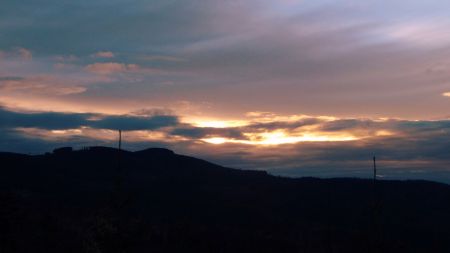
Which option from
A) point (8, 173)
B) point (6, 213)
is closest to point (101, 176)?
point (8, 173)

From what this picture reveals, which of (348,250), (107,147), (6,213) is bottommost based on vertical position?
(348,250)

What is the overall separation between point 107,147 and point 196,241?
11430 centimetres

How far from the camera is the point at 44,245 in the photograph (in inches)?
2408

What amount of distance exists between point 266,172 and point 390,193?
148ft

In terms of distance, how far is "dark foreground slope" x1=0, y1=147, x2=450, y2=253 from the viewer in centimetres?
5053

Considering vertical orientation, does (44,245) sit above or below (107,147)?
below

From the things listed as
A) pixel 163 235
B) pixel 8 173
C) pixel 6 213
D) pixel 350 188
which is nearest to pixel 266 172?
pixel 350 188

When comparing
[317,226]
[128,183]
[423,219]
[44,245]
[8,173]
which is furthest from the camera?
[128,183]

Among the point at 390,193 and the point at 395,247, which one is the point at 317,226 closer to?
the point at 395,247

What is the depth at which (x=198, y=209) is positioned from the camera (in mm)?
120500

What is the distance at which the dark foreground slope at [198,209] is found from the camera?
5053 cm

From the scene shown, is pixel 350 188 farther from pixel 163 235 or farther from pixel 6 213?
pixel 6 213

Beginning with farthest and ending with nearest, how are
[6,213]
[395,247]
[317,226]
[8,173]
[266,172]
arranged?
[266,172], [8,173], [317,226], [395,247], [6,213]

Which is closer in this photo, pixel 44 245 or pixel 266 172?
pixel 44 245
